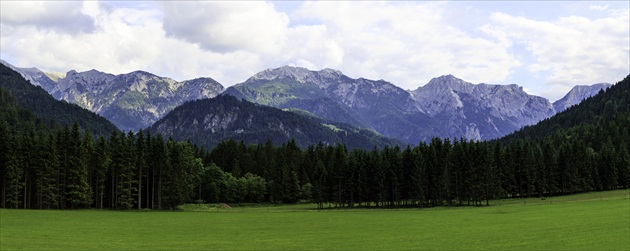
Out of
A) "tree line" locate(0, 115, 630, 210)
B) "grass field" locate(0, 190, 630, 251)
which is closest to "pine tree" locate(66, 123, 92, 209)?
"tree line" locate(0, 115, 630, 210)

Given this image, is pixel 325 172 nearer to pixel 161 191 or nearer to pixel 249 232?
pixel 161 191

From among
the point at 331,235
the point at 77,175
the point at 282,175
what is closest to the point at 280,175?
the point at 282,175

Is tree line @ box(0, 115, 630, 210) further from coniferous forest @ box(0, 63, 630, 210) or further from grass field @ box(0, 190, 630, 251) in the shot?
grass field @ box(0, 190, 630, 251)

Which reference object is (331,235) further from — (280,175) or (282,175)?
(280,175)

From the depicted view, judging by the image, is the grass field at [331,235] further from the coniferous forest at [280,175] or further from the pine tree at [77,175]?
the coniferous forest at [280,175]

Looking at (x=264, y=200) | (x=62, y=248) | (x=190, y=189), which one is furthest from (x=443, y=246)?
(x=264, y=200)

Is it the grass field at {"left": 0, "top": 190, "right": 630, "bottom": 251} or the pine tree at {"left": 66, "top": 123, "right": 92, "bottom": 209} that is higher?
the pine tree at {"left": 66, "top": 123, "right": 92, "bottom": 209}

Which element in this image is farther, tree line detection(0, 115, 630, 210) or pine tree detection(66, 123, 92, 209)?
tree line detection(0, 115, 630, 210)

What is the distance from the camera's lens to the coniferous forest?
107 metres

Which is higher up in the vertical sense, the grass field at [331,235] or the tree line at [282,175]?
the tree line at [282,175]

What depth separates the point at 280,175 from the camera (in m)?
161

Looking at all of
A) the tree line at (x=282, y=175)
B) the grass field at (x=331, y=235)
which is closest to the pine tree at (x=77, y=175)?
the tree line at (x=282, y=175)

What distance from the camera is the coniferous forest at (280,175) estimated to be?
107 m

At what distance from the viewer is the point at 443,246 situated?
148 feet
